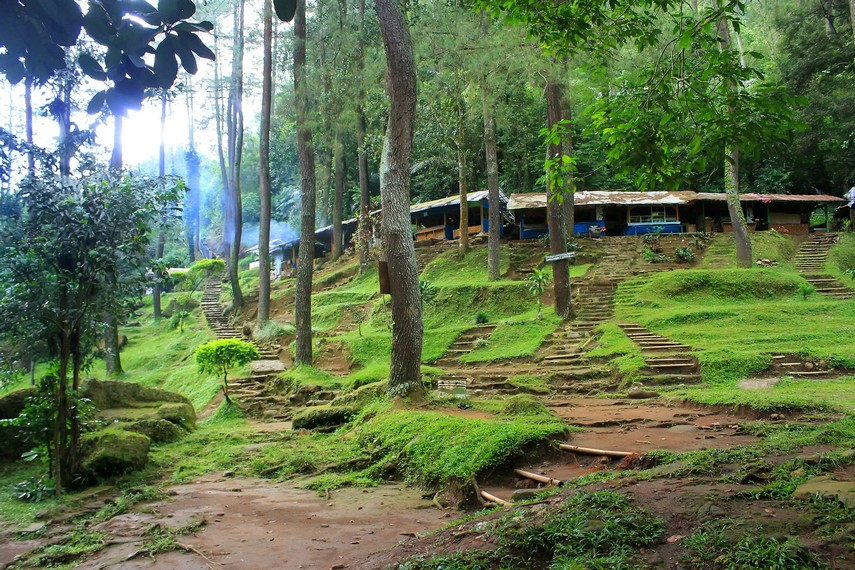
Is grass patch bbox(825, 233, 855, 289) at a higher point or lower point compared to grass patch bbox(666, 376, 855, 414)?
higher

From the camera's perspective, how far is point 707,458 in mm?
4871

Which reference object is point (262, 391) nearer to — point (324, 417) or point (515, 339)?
point (324, 417)

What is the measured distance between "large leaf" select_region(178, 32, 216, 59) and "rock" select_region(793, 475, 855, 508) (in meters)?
3.68

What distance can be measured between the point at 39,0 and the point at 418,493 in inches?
201

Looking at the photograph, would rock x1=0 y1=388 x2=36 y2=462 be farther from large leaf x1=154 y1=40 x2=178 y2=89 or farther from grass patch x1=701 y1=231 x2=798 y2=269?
grass patch x1=701 y1=231 x2=798 y2=269

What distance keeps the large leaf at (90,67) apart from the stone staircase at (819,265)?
837 inches

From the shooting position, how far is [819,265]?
75.6 ft

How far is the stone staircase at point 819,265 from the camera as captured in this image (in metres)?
19.6

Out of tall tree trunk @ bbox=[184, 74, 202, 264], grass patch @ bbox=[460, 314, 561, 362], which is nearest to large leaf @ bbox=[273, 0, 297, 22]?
grass patch @ bbox=[460, 314, 561, 362]

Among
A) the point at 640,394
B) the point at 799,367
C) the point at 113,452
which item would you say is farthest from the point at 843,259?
the point at 113,452

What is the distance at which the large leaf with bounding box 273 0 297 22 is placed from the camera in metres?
2.28

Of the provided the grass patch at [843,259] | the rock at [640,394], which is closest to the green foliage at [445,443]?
the rock at [640,394]

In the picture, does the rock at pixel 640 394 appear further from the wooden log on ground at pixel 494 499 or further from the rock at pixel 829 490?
the rock at pixel 829 490

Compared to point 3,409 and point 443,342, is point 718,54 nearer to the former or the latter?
point 3,409
